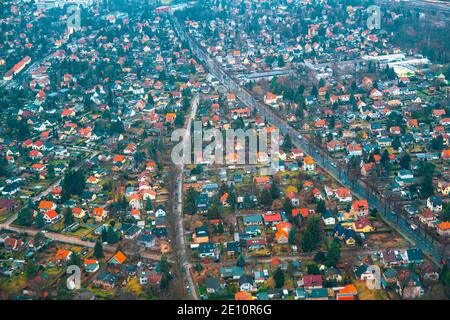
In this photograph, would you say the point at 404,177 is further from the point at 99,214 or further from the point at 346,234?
the point at 99,214

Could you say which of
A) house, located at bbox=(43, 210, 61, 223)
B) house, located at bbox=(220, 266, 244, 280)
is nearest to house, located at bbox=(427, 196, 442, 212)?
house, located at bbox=(220, 266, 244, 280)

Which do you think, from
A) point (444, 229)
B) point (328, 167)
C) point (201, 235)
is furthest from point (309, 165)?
point (201, 235)

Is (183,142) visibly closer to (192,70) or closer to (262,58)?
(192,70)

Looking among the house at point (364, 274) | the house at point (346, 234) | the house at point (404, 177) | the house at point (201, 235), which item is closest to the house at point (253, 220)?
the house at point (201, 235)

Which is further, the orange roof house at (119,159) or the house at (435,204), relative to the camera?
the orange roof house at (119,159)

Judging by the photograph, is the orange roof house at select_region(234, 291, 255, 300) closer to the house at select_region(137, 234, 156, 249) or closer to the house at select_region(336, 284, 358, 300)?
the house at select_region(336, 284, 358, 300)

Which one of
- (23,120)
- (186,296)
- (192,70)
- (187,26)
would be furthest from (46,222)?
(187,26)

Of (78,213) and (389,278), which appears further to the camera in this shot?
(78,213)

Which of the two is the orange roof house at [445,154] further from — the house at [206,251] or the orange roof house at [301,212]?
the house at [206,251]
